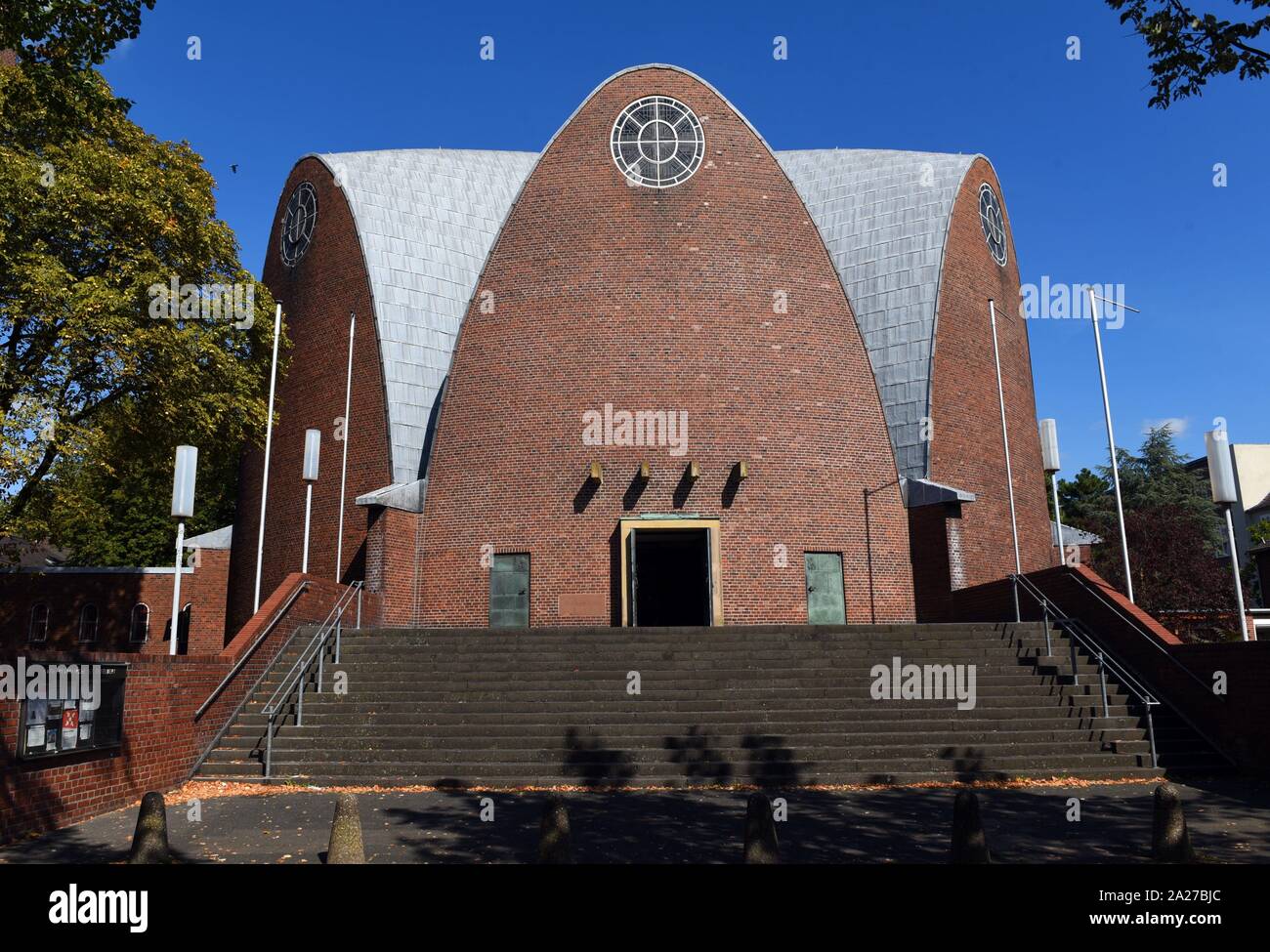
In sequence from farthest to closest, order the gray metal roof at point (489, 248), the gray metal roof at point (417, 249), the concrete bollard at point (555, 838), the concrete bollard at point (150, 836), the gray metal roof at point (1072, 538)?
1. the gray metal roof at point (1072, 538)
2. the gray metal roof at point (417, 249)
3. the gray metal roof at point (489, 248)
4. the concrete bollard at point (150, 836)
5. the concrete bollard at point (555, 838)

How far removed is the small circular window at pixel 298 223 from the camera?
26.3m

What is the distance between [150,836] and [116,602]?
22272 mm

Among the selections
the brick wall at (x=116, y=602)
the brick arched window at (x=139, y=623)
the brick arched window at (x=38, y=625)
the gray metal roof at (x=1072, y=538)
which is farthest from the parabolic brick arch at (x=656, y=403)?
the brick arched window at (x=38, y=625)

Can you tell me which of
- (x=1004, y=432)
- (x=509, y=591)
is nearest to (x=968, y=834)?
(x=509, y=591)

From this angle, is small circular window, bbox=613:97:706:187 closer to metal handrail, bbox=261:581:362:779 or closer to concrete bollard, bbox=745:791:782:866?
metal handrail, bbox=261:581:362:779

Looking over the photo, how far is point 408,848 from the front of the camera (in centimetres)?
775

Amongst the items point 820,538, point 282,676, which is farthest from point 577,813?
point 820,538

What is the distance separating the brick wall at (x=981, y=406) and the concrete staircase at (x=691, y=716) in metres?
8.21

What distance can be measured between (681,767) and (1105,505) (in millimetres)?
41075

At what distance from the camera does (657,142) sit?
22984 mm

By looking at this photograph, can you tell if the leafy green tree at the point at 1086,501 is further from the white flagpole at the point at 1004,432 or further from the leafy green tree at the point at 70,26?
the leafy green tree at the point at 70,26

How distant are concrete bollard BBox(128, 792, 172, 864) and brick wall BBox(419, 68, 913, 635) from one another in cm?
1356

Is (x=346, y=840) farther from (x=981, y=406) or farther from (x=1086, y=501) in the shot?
(x=1086, y=501)
